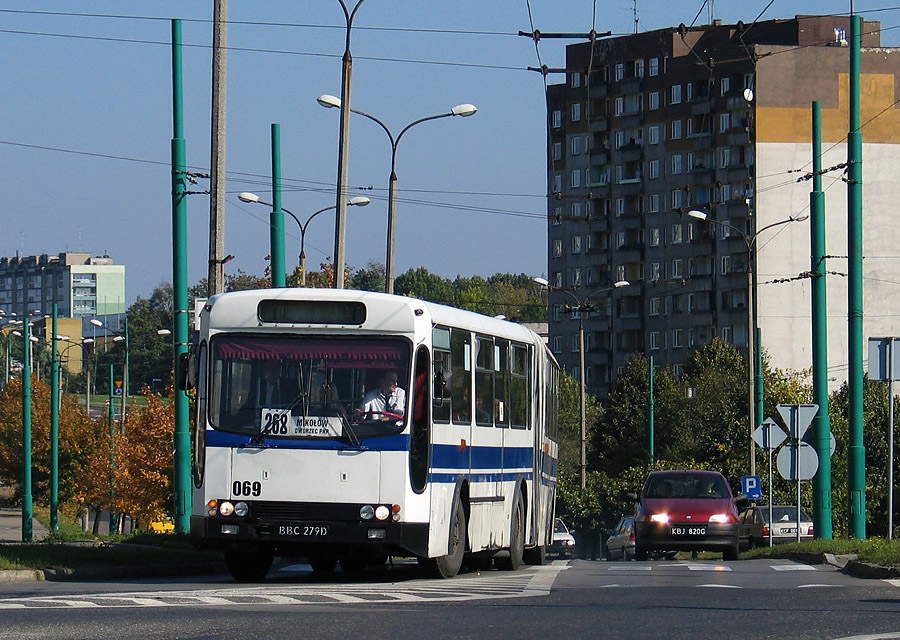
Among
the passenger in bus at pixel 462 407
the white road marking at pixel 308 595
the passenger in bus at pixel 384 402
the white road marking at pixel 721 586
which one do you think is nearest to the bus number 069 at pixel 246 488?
the white road marking at pixel 308 595

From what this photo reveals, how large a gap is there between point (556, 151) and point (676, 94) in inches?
459

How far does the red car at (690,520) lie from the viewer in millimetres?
27562

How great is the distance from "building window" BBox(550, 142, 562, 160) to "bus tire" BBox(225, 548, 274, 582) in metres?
100

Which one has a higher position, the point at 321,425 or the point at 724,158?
the point at 724,158

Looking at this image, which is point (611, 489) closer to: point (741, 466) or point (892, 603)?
point (741, 466)

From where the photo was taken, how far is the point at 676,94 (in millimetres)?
Result: 107438

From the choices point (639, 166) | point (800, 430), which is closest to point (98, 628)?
point (800, 430)

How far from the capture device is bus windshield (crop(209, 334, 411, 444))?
15.9m

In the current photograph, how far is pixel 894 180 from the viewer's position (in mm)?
101938

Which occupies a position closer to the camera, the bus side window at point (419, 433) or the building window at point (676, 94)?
the bus side window at point (419, 433)

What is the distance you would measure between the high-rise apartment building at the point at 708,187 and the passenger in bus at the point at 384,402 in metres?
77.3

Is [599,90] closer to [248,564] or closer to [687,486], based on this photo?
[687,486]

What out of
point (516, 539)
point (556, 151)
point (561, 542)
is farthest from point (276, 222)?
point (556, 151)

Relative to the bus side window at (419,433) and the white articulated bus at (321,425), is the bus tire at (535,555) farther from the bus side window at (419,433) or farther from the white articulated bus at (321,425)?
the bus side window at (419,433)
